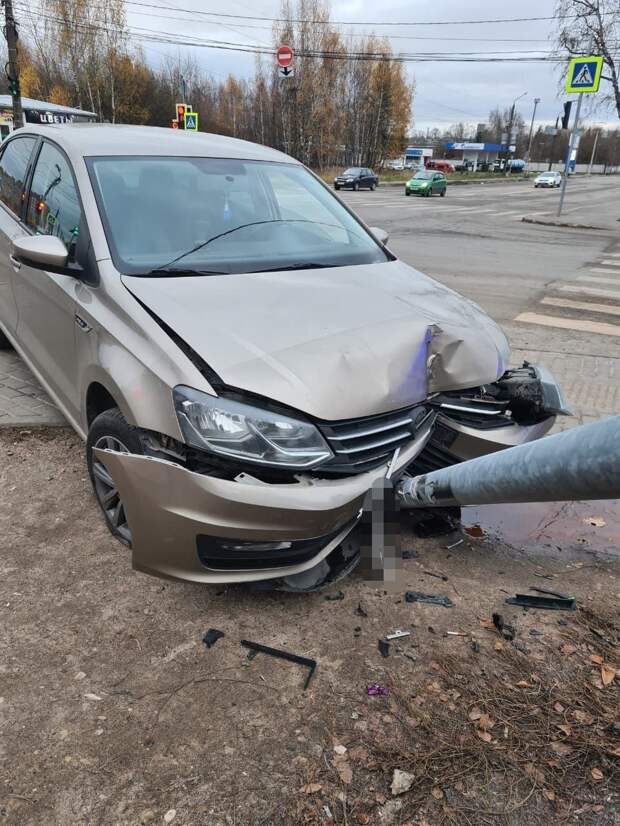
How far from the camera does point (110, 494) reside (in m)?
3.10

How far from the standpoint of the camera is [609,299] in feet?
31.6

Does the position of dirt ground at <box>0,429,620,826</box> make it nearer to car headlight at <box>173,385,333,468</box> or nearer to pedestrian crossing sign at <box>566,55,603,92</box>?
car headlight at <box>173,385,333,468</box>

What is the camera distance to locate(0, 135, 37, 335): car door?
441cm

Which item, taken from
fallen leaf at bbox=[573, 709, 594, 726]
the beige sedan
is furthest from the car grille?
fallen leaf at bbox=[573, 709, 594, 726]

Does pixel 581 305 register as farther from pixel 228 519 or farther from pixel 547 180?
pixel 547 180

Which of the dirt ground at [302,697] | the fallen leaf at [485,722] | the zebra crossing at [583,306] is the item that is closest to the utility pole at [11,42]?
the zebra crossing at [583,306]

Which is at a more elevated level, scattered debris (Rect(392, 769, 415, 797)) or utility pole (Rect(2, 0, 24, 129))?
utility pole (Rect(2, 0, 24, 129))

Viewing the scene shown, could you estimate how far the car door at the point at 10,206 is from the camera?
441cm

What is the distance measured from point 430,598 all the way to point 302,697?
2.74 feet

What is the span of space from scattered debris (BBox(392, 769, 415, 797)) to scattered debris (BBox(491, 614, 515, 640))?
85 cm

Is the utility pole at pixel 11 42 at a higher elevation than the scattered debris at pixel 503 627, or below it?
higher

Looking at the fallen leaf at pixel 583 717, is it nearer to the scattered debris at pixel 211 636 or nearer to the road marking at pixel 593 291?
the scattered debris at pixel 211 636

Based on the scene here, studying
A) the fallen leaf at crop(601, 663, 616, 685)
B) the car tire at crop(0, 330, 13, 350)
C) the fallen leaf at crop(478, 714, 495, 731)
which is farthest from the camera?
the car tire at crop(0, 330, 13, 350)

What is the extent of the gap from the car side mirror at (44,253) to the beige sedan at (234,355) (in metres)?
0.01
